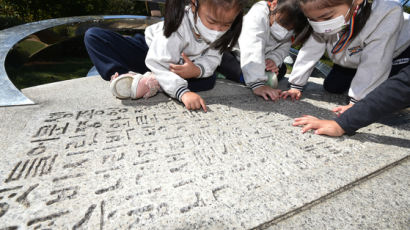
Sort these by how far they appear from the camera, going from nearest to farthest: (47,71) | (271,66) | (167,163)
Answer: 1. (167,163)
2. (271,66)
3. (47,71)

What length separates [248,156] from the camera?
3.01 feet

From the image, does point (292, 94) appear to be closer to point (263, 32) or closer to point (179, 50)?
point (263, 32)

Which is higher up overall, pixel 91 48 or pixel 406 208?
pixel 91 48

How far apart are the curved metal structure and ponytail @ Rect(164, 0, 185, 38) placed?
945 mm

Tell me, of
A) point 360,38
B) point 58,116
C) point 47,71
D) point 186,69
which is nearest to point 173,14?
point 186,69

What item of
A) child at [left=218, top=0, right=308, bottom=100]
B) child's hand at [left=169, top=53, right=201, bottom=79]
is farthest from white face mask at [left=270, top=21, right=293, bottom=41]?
child's hand at [left=169, top=53, right=201, bottom=79]

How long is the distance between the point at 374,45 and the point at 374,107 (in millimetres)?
510

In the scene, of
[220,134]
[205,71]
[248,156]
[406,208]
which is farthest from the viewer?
[205,71]

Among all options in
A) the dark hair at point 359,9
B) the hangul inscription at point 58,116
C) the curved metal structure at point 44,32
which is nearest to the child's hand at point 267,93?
the dark hair at point 359,9

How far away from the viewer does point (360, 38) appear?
51.2 inches

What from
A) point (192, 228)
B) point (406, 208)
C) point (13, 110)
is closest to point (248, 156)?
point (192, 228)

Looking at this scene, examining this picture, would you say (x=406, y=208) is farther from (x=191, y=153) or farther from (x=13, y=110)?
(x=13, y=110)

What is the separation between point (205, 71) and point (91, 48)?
2.81ft

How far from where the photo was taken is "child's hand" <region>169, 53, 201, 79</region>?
1415 mm
